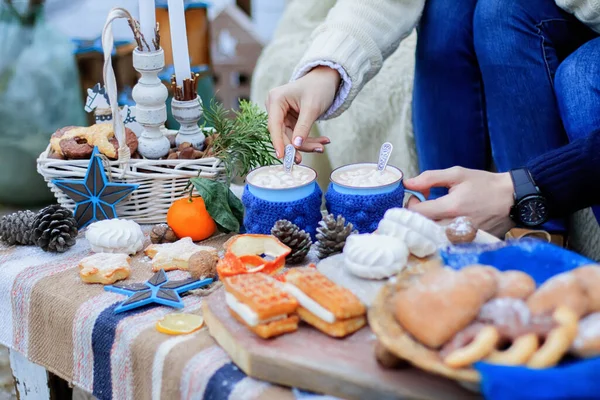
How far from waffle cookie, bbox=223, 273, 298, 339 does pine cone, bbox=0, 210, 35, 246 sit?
0.37 metres

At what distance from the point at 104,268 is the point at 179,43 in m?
0.35

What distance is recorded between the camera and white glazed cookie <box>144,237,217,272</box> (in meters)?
0.82

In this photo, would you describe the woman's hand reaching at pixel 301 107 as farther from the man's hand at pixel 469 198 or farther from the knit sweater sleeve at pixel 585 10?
the knit sweater sleeve at pixel 585 10

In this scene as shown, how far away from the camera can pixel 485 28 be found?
3.56 feet

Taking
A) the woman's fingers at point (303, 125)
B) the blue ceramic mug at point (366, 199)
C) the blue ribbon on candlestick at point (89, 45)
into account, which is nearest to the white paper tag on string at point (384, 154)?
the blue ceramic mug at point (366, 199)

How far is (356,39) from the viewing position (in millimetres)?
1046

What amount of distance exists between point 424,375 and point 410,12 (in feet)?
2.49

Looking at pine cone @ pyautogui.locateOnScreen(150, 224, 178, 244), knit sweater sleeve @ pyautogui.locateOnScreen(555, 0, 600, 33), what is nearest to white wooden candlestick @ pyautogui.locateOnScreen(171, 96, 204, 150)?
pine cone @ pyautogui.locateOnScreen(150, 224, 178, 244)

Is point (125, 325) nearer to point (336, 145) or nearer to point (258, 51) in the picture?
point (336, 145)

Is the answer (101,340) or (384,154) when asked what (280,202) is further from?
(101,340)

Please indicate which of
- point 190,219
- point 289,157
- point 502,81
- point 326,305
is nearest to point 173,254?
point 190,219

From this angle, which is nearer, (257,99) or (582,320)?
(582,320)

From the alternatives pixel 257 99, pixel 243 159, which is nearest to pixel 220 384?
pixel 243 159

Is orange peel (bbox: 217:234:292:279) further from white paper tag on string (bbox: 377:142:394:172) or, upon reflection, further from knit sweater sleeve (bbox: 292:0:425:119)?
knit sweater sleeve (bbox: 292:0:425:119)
